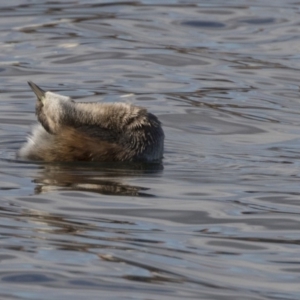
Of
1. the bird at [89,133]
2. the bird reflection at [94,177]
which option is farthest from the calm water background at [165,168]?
the bird at [89,133]

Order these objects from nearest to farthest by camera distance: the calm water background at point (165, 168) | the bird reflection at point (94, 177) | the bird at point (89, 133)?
the calm water background at point (165, 168) → the bird reflection at point (94, 177) → the bird at point (89, 133)

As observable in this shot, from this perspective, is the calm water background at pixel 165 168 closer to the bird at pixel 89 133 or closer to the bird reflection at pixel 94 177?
the bird reflection at pixel 94 177

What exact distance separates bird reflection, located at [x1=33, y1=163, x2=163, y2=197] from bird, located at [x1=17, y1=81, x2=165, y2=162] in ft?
0.28

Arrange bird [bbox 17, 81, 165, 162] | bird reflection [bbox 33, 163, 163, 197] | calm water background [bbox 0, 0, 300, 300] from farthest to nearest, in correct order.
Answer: bird [bbox 17, 81, 165, 162] → bird reflection [bbox 33, 163, 163, 197] → calm water background [bbox 0, 0, 300, 300]

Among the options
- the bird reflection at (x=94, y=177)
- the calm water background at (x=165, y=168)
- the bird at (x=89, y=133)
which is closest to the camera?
the calm water background at (x=165, y=168)

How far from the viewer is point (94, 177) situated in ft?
26.2

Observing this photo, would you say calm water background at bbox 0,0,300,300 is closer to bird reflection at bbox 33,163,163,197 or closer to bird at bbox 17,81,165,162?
bird reflection at bbox 33,163,163,197

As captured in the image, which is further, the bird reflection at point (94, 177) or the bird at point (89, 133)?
the bird at point (89, 133)

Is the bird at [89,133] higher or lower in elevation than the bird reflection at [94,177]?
higher

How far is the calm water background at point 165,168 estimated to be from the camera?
5.80 metres

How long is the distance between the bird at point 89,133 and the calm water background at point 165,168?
5.0 inches

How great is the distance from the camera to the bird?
8.29 m

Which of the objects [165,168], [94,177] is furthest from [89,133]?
[165,168]

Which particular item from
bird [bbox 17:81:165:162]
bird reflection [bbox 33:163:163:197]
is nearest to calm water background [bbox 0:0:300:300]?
bird reflection [bbox 33:163:163:197]
